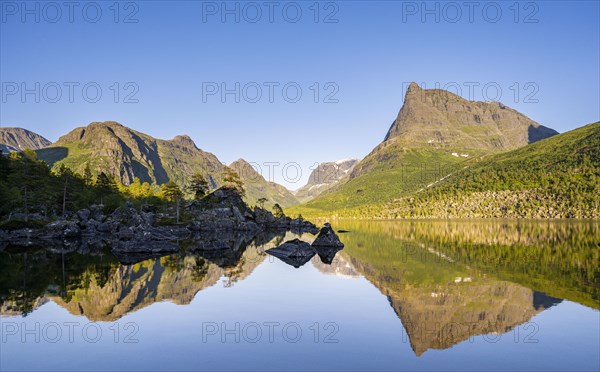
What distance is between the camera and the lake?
19.8 meters

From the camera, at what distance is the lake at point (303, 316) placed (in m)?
19.8

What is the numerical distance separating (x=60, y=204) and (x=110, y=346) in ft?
389

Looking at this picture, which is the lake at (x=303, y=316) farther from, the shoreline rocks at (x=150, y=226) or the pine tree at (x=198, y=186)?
the pine tree at (x=198, y=186)

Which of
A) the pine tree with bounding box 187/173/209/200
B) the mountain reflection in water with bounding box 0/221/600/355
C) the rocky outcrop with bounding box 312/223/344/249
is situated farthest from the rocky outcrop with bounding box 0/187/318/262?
the rocky outcrop with bounding box 312/223/344/249

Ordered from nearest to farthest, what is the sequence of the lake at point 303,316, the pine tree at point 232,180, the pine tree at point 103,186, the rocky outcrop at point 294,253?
the lake at point 303,316 < the rocky outcrop at point 294,253 < the pine tree at point 103,186 < the pine tree at point 232,180

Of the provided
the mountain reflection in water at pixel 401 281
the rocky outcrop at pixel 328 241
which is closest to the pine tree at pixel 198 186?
the rocky outcrop at pixel 328 241

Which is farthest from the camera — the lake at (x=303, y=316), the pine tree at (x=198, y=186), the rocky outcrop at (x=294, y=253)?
the pine tree at (x=198, y=186)

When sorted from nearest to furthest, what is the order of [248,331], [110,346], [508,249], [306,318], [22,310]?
1. [110,346]
2. [248,331]
3. [306,318]
4. [22,310]
5. [508,249]

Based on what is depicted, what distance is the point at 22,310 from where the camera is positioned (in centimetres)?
2970

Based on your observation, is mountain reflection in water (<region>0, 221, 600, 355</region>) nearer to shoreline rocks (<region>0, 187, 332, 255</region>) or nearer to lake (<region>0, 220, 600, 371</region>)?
lake (<region>0, 220, 600, 371</region>)

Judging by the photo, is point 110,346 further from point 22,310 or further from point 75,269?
point 75,269

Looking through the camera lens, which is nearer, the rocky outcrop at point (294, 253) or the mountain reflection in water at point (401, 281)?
the mountain reflection in water at point (401, 281)

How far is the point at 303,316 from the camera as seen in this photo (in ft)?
93.5

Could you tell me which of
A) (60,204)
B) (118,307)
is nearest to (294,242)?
(118,307)
